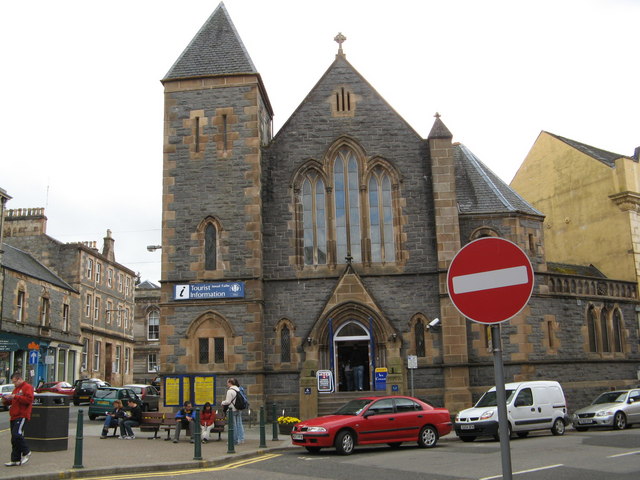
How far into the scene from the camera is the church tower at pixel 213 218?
25.1m

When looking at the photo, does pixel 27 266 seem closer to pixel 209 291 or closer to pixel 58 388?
pixel 58 388

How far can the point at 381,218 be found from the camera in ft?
87.3

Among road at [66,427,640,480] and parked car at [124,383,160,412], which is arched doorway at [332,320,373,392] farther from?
parked car at [124,383,160,412]

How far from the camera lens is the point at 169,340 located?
25.2m

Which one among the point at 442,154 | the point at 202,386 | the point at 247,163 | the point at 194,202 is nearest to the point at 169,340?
the point at 202,386

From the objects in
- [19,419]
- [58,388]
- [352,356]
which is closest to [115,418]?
[19,419]

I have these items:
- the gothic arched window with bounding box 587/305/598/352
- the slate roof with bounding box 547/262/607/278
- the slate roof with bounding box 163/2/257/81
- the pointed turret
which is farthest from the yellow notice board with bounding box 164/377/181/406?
the gothic arched window with bounding box 587/305/598/352

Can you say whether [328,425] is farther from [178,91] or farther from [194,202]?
[178,91]

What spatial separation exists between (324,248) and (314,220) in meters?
1.15

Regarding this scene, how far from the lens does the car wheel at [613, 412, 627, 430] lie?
21.5 meters

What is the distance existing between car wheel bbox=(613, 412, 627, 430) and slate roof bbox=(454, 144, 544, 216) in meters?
8.80

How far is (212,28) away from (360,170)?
29.5ft

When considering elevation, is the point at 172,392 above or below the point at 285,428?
above

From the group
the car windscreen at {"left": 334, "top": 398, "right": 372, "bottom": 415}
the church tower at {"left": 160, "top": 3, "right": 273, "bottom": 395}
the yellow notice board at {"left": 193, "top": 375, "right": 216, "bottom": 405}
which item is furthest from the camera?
the church tower at {"left": 160, "top": 3, "right": 273, "bottom": 395}
